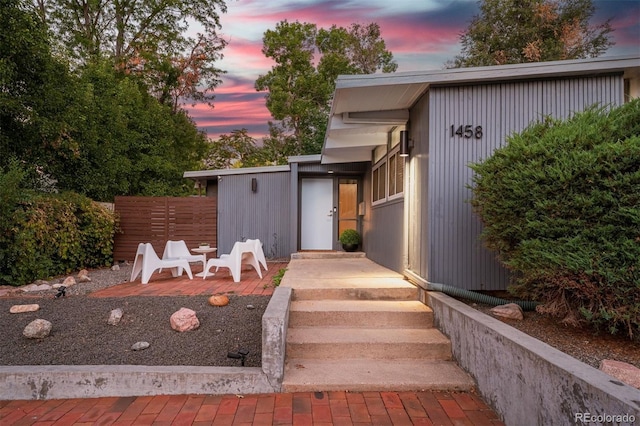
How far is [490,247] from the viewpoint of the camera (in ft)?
9.34

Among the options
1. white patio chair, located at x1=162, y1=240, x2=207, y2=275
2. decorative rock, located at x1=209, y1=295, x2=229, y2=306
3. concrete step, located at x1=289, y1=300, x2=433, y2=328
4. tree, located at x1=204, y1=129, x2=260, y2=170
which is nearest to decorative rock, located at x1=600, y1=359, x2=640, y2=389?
concrete step, located at x1=289, y1=300, x2=433, y2=328

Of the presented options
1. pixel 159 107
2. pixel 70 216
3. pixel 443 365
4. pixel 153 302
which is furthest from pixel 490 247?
pixel 159 107

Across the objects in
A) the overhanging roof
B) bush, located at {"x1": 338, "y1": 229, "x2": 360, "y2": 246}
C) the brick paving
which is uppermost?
the overhanging roof

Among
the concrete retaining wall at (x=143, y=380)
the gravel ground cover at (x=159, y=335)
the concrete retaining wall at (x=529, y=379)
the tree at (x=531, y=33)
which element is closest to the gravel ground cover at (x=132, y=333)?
the gravel ground cover at (x=159, y=335)

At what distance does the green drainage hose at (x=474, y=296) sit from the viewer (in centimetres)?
307

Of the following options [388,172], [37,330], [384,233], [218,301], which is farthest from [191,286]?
[388,172]

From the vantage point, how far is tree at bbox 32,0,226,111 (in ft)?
41.5

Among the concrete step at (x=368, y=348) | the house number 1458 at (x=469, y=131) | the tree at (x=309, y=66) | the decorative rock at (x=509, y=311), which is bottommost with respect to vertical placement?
the concrete step at (x=368, y=348)

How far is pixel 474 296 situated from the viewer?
10.8ft

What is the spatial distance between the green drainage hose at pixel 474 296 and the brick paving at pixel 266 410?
1087mm

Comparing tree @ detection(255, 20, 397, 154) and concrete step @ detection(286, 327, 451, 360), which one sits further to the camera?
tree @ detection(255, 20, 397, 154)

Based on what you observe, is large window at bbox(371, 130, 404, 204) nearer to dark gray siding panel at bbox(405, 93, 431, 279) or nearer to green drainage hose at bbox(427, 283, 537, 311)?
dark gray siding panel at bbox(405, 93, 431, 279)

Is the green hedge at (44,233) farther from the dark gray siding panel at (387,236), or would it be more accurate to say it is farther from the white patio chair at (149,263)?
the dark gray siding panel at (387,236)

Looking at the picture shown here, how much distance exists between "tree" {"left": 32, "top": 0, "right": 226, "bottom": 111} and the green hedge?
771cm
